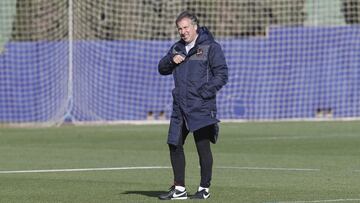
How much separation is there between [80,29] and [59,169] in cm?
1566

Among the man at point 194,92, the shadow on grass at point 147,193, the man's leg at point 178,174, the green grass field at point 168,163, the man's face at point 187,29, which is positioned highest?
the man's face at point 187,29

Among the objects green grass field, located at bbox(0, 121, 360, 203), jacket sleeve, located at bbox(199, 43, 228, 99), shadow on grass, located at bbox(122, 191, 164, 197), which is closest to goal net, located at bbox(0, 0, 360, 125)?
green grass field, located at bbox(0, 121, 360, 203)

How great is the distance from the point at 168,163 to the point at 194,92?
5.74 metres

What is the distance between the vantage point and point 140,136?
26.2 m

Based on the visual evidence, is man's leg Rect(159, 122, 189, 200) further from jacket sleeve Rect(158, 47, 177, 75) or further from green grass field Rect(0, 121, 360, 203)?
jacket sleeve Rect(158, 47, 177, 75)

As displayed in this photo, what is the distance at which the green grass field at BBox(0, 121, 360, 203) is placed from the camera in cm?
1325

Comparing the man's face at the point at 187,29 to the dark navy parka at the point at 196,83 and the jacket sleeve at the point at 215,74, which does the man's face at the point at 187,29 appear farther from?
the jacket sleeve at the point at 215,74

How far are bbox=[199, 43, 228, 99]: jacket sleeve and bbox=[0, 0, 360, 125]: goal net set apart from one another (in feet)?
62.0

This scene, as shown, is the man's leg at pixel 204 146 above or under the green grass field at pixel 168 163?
above

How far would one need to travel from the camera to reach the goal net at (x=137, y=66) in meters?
32.2

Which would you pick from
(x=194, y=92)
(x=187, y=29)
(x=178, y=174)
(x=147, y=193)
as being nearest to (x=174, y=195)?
(x=178, y=174)

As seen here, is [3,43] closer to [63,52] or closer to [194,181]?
[63,52]

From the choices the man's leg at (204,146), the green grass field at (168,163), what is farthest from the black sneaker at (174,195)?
the man's leg at (204,146)

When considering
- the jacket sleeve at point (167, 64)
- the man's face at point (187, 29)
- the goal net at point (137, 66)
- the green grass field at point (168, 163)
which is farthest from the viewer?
the goal net at point (137, 66)
